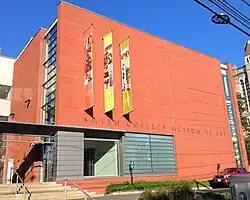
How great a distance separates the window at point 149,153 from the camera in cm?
2397

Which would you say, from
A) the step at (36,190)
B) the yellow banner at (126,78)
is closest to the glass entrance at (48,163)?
the step at (36,190)

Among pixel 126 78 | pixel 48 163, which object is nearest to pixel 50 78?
pixel 126 78

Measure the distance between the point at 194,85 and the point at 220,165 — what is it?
8697 millimetres

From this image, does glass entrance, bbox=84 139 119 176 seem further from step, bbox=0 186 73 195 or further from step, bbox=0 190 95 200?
step, bbox=0 190 95 200

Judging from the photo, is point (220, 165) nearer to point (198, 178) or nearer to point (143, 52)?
point (198, 178)

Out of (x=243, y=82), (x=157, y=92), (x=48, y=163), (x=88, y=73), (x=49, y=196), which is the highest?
(x=243, y=82)

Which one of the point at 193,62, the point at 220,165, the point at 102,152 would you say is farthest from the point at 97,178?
the point at 193,62

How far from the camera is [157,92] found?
28016 millimetres

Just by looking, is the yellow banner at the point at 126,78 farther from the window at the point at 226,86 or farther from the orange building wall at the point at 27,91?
the window at the point at 226,86

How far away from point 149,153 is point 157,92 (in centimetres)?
594

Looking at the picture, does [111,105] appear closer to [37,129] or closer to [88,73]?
[88,73]

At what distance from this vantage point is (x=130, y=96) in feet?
77.6

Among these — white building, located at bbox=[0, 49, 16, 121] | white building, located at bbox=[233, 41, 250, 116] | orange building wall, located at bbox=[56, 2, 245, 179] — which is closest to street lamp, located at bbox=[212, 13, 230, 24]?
orange building wall, located at bbox=[56, 2, 245, 179]

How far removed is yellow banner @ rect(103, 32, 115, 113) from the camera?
23234 mm
